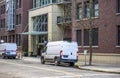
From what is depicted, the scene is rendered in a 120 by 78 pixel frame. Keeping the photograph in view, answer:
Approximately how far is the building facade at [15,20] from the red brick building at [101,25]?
23.0m

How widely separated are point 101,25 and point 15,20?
1373 inches

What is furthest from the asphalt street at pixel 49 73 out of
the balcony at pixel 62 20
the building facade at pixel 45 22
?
the building facade at pixel 45 22

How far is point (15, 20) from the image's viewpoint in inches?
2891

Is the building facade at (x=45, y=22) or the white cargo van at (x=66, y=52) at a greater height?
the building facade at (x=45, y=22)

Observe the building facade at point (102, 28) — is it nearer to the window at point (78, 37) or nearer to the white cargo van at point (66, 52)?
the window at point (78, 37)

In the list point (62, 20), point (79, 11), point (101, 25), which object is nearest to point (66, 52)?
point (101, 25)

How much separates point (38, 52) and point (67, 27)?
10779 millimetres

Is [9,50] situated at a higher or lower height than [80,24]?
lower

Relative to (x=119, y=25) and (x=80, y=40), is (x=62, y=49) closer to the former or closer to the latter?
(x=119, y=25)

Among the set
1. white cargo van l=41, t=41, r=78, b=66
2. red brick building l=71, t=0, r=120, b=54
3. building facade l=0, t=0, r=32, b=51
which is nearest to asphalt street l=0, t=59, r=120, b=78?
white cargo van l=41, t=41, r=78, b=66

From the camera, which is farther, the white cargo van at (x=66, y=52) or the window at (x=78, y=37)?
the window at (x=78, y=37)

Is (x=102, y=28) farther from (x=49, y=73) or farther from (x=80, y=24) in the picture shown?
(x=49, y=73)

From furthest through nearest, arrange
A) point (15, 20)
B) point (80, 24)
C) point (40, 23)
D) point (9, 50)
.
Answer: point (15, 20) < point (40, 23) < point (9, 50) < point (80, 24)

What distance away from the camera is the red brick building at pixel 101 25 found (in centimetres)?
3872
